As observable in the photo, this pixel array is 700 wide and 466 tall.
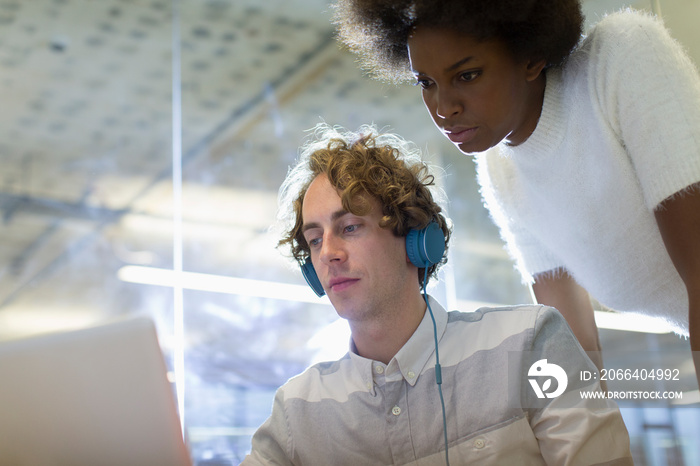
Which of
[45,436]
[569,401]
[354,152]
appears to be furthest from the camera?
[354,152]

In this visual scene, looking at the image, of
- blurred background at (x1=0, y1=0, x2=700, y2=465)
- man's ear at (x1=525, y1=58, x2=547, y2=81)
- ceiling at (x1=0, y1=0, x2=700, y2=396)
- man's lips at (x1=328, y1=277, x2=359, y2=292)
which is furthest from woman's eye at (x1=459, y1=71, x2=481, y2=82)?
ceiling at (x1=0, y1=0, x2=700, y2=396)

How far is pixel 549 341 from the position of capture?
41.4 inches

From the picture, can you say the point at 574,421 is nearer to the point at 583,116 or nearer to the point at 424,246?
the point at 424,246

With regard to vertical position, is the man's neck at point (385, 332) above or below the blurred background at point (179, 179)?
below

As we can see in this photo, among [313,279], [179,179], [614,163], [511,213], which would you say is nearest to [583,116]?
[614,163]

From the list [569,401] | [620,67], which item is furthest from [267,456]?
[620,67]

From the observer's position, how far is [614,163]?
109 centimetres

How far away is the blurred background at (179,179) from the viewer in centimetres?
285

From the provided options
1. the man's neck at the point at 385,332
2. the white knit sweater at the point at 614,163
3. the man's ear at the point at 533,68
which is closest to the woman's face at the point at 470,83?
the man's ear at the point at 533,68

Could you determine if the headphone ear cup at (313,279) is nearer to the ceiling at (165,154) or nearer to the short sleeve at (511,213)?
the short sleeve at (511,213)

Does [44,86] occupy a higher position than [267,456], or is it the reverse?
[44,86]

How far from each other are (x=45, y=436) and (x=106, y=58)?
2.71 m

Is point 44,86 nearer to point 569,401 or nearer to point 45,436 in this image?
point 45,436

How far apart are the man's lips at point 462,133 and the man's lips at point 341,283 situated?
1.05ft
